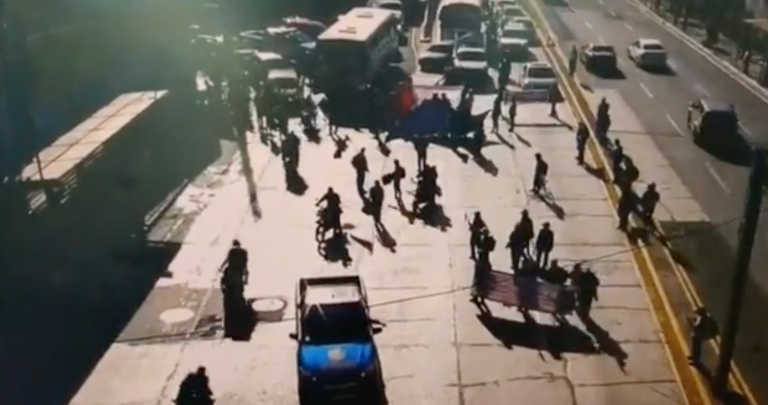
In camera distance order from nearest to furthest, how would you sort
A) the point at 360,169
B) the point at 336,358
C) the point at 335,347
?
the point at 336,358, the point at 335,347, the point at 360,169

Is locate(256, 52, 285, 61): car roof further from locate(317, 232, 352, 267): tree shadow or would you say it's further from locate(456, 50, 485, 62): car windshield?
locate(317, 232, 352, 267): tree shadow

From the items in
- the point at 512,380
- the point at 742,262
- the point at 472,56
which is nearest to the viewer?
the point at 742,262

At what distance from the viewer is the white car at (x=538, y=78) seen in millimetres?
42750

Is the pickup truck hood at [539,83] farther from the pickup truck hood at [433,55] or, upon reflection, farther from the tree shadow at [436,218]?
the tree shadow at [436,218]

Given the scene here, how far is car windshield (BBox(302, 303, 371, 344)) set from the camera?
712 inches

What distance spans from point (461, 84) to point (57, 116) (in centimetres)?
1765

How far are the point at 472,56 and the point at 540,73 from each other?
5.52m

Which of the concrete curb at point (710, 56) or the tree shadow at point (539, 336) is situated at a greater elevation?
the tree shadow at point (539, 336)

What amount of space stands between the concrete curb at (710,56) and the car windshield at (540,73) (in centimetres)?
958

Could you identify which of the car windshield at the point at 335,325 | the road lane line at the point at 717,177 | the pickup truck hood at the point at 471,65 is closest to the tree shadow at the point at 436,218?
the road lane line at the point at 717,177

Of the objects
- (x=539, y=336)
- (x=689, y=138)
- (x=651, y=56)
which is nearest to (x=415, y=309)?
(x=539, y=336)

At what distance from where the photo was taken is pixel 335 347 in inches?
707

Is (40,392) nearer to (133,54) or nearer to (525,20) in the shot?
(133,54)

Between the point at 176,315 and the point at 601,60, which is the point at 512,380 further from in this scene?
the point at 601,60
